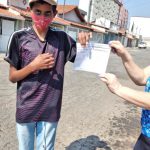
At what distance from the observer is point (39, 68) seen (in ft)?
7.26

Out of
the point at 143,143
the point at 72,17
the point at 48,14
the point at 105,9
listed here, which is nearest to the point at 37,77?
the point at 48,14

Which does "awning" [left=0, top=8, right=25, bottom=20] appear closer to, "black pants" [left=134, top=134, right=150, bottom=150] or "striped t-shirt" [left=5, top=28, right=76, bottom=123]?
"striped t-shirt" [left=5, top=28, right=76, bottom=123]

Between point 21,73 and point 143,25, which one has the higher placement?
point 143,25

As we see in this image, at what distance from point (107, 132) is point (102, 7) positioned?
56.7 meters

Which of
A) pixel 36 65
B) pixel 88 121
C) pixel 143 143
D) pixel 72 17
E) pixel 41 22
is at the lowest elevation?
pixel 88 121

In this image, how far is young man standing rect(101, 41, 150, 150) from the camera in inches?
74.1

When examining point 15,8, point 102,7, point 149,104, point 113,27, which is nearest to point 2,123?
point 149,104

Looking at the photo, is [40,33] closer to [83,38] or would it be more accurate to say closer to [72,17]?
[83,38]

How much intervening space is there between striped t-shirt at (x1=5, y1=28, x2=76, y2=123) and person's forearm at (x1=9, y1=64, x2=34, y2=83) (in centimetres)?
5

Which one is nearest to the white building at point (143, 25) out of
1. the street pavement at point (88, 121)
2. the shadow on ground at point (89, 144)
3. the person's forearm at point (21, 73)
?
→ the street pavement at point (88, 121)

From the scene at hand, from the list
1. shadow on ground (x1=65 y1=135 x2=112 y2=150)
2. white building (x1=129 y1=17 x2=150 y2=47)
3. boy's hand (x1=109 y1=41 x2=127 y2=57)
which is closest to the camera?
boy's hand (x1=109 y1=41 x2=127 y2=57)

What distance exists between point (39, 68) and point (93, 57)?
0.55 m

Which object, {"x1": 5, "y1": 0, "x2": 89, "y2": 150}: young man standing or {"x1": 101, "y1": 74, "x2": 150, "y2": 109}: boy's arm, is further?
{"x1": 5, "y1": 0, "x2": 89, "y2": 150}: young man standing

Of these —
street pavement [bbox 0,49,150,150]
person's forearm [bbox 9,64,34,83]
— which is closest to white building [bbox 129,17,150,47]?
street pavement [bbox 0,49,150,150]
